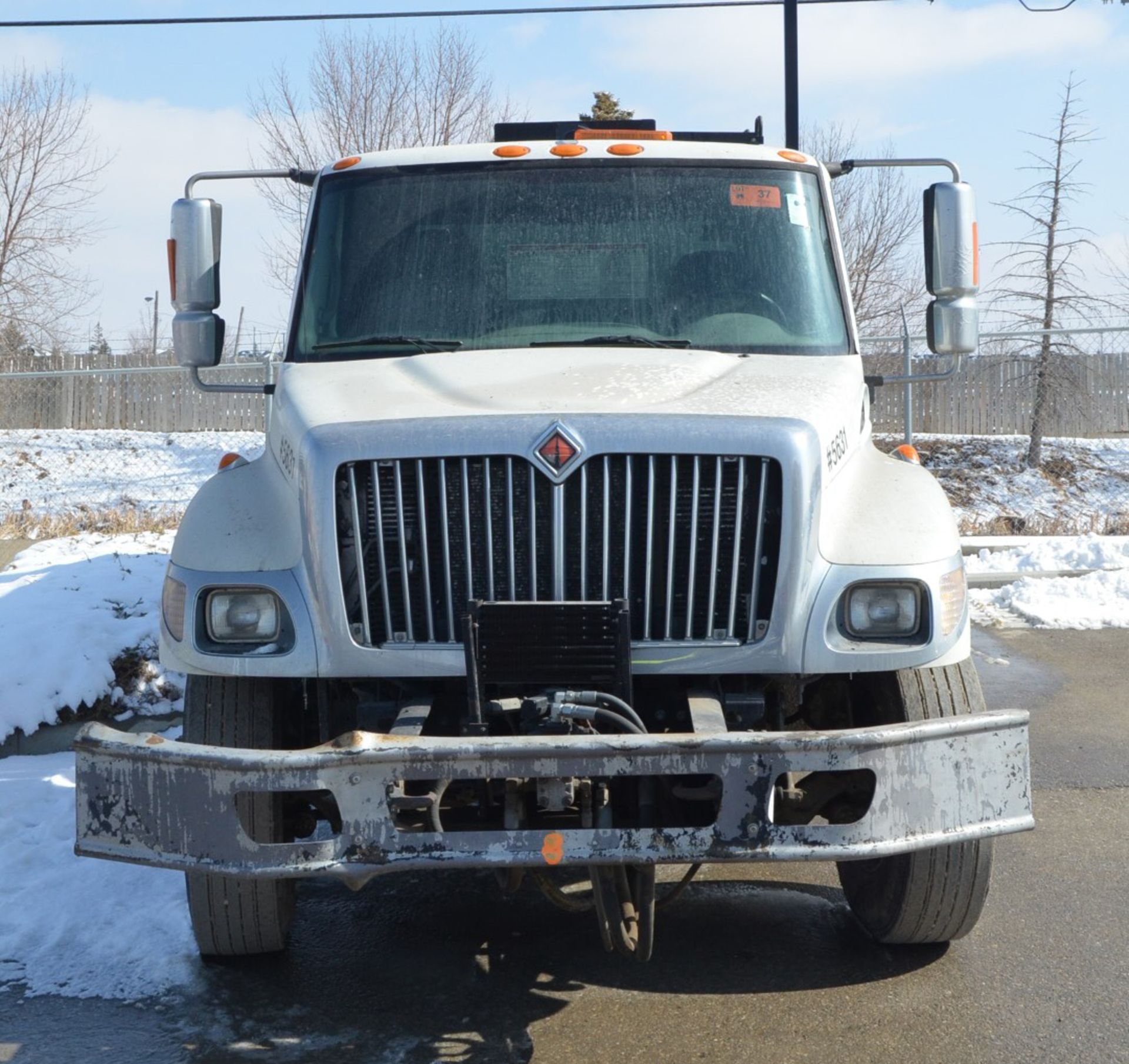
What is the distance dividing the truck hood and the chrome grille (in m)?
0.18

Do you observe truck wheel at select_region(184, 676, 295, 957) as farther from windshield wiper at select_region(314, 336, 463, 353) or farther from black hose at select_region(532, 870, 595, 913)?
windshield wiper at select_region(314, 336, 463, 353)

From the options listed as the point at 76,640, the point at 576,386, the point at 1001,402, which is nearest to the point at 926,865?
the point at 576,386

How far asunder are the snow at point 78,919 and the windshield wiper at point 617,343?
87.6 inches

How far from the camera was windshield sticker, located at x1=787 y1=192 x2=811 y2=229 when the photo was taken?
191 inches

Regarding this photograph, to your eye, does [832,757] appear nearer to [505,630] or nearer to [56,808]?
[505,630]

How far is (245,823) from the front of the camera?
12.0ft

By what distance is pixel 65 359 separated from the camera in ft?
85.4

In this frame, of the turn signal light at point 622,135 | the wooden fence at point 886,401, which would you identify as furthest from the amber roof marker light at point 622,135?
the wooden fence at point 886,401

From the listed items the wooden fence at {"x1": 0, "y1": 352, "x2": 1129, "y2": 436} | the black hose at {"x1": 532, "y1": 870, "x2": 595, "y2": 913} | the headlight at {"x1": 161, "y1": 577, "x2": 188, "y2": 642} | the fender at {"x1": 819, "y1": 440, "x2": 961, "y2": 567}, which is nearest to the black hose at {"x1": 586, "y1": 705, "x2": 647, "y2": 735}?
the black hose at {"x1": 532, "y1": 870, "x2": 595, "y2": 913}

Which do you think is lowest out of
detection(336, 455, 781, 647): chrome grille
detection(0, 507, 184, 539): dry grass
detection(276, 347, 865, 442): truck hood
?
detection(0, 507, 184, 539): dry grass

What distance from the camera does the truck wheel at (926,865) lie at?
→ 3.80 meters

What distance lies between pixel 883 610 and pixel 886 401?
22.0m

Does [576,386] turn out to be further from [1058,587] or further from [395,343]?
[1058,587]

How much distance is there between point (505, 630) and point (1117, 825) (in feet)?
10.1
